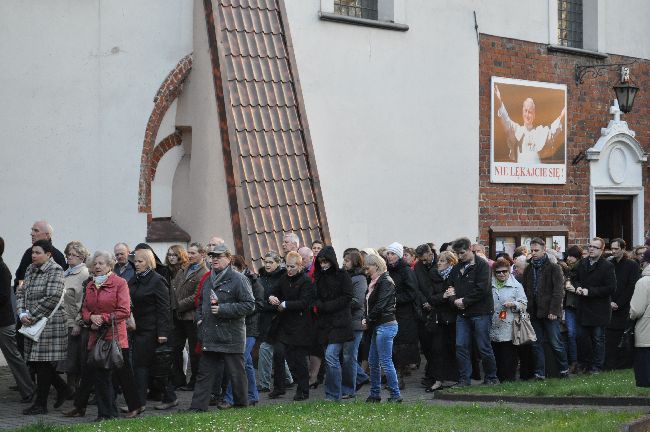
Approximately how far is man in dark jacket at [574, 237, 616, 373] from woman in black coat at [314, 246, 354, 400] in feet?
13.4

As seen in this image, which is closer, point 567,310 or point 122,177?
point 567,310

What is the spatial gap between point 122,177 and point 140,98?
3.82 ft

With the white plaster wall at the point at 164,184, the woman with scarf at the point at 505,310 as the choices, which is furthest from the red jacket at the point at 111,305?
the white plaster wall at the point at 164,184

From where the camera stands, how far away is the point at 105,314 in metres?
11.7

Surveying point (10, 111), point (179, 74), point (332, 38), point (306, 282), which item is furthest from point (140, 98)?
point (306, 282)

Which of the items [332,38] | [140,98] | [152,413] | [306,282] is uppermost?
[332,38]

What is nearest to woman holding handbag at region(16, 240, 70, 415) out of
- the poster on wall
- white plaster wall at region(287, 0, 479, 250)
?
white plaster wall at region(287, 0, 479, 250)

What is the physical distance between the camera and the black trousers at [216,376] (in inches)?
480

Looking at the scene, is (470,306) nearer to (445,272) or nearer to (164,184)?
(445,272)

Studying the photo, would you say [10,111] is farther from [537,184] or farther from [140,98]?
[537,184]

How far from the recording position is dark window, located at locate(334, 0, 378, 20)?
68.4 feet

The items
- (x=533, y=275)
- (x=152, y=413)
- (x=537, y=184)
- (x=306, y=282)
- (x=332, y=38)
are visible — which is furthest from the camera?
(x=537, y=184)

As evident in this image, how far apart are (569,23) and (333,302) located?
44.9 ft

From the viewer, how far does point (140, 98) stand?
17.6m
